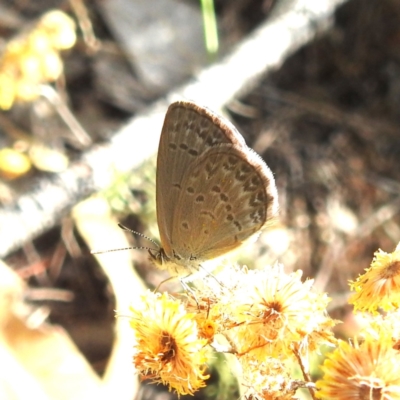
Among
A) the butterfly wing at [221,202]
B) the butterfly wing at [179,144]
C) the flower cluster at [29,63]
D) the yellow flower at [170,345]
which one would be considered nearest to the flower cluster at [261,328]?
the yellow flower at [170,345]

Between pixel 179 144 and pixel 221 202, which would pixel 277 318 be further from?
pixel 179 144

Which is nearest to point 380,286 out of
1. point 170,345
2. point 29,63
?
point 170,345

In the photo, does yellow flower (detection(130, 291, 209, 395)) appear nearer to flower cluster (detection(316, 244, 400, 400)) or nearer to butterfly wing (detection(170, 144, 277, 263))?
flower cluster (detection(316, 244, 400, 400))

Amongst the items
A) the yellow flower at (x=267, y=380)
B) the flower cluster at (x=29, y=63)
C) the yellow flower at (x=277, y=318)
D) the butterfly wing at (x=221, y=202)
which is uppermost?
the flower cluster at (x=29, y=63)

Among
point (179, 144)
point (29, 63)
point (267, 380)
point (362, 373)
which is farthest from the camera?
point (29, 63)

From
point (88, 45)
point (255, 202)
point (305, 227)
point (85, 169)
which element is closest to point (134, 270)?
point (85, 169)

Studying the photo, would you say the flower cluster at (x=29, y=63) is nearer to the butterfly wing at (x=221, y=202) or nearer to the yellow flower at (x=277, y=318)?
the butterfly wing at (x=221, y=202)
